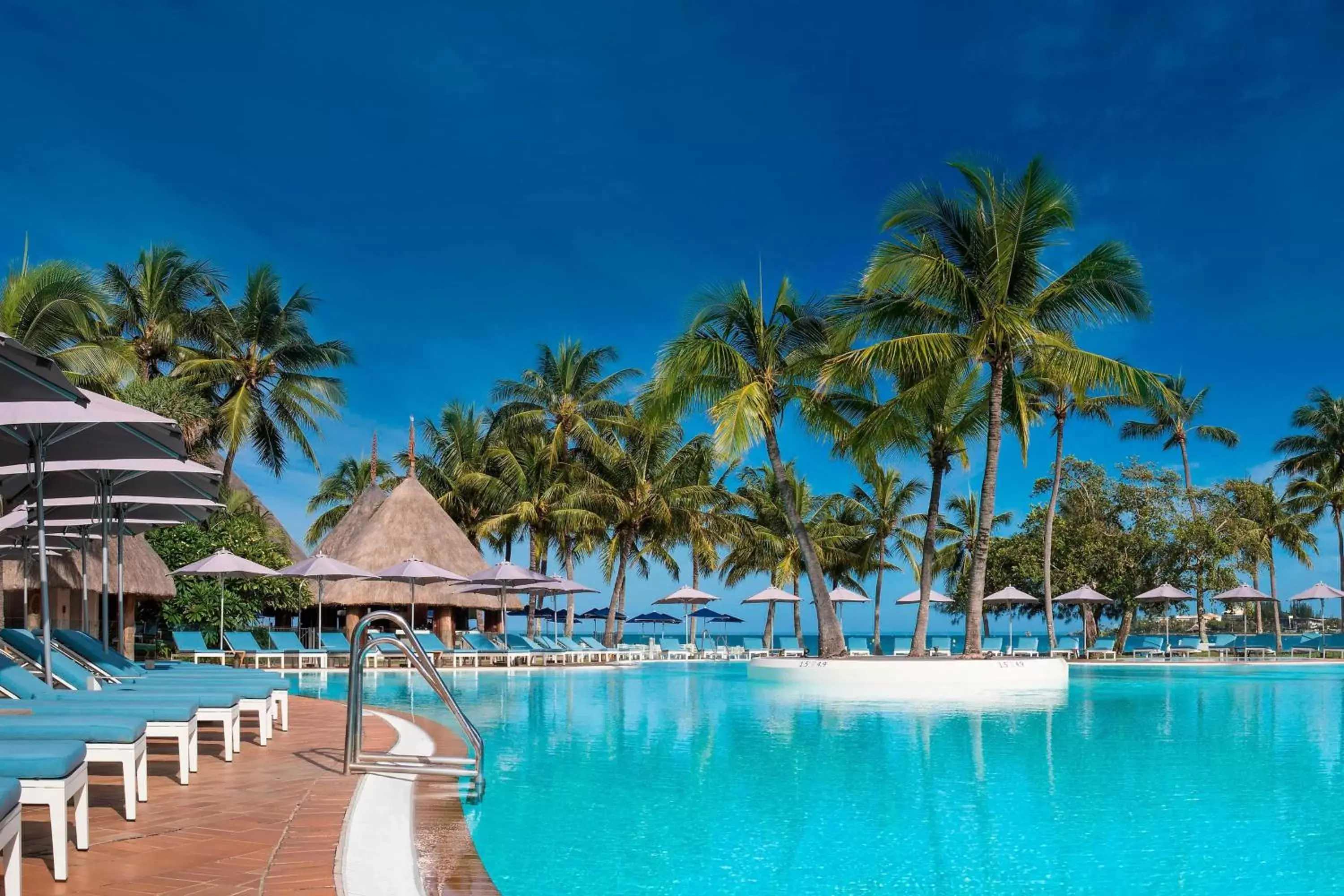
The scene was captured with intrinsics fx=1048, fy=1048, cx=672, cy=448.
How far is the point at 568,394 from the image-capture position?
107 ft

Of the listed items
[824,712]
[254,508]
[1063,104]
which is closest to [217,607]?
[254,508]

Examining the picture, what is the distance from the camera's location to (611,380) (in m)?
33.2

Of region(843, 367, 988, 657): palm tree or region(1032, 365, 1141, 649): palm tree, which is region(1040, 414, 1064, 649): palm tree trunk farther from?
region(843, 367, 988, 657): palm tree

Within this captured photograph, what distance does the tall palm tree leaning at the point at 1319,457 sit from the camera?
124ft

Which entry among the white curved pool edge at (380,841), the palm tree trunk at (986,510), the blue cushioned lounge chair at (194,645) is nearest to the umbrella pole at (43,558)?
the white curved pool edge at (380,841)

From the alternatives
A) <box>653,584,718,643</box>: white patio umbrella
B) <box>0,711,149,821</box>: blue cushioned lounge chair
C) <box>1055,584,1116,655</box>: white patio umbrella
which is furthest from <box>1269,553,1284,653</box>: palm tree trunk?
<box>0,711,149,821</box>: blue cushioned lounge chair

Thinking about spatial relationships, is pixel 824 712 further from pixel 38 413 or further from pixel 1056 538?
pixel 1056 538

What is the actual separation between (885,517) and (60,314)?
2560 centimetres

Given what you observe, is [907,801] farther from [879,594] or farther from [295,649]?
[879,594]

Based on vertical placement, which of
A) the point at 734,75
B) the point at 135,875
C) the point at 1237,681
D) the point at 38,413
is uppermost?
the point at 734,75

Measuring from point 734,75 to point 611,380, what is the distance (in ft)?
44.5

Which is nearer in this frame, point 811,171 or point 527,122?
point 527,122

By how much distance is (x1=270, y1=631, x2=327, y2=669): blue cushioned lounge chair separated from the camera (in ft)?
72.6

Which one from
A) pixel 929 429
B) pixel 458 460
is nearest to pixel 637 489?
pixel 458 460
